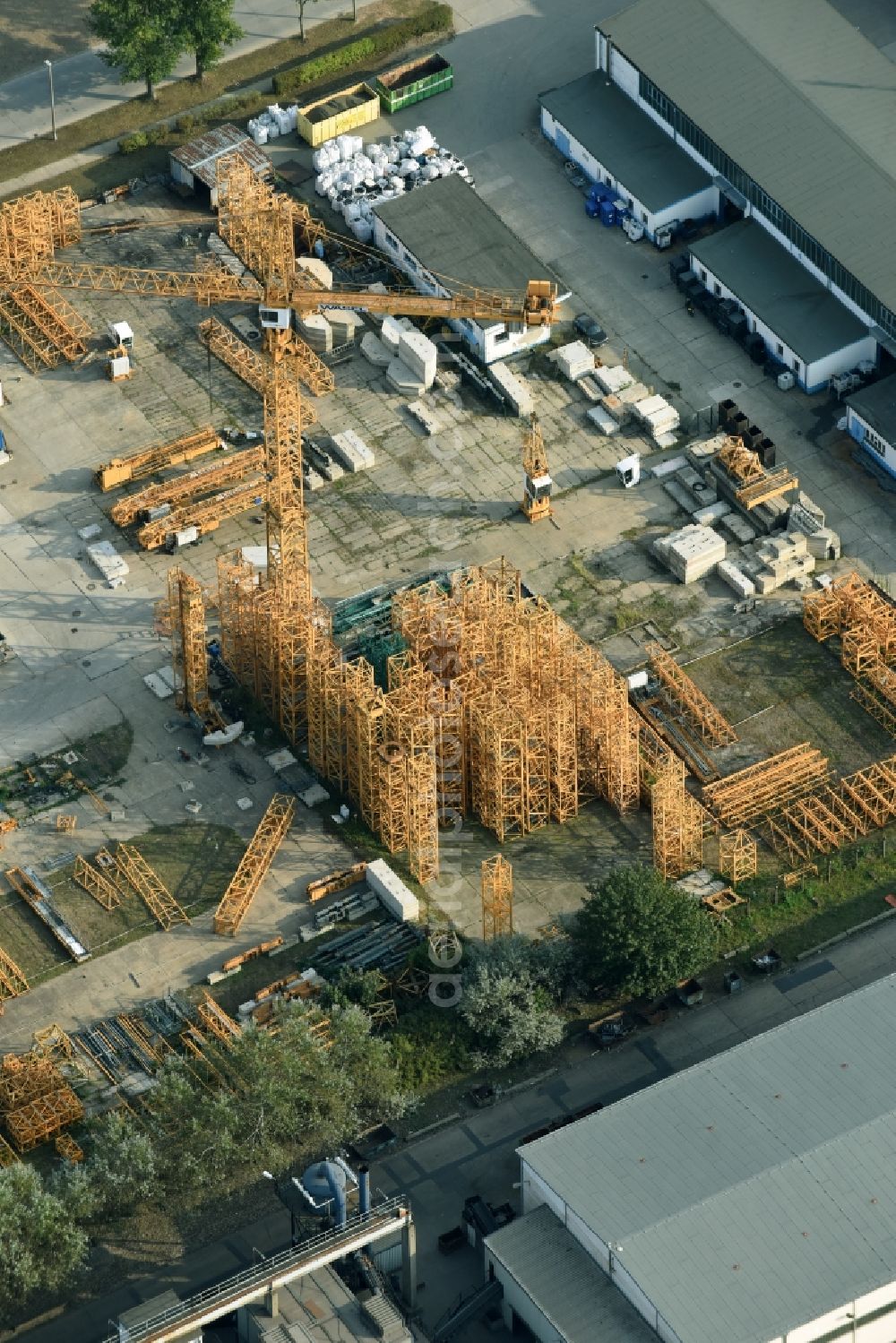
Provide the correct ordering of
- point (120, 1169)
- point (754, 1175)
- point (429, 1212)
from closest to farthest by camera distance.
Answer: point (754, 1175)
point (120, 1169)
point (429, 1212)

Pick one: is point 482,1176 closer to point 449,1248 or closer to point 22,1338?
point 449,1248

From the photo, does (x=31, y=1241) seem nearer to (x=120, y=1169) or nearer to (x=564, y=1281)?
(x=120, y=1169)

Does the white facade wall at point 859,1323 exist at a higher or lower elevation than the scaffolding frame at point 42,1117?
higher

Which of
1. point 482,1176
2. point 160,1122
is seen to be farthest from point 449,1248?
point 160,1122

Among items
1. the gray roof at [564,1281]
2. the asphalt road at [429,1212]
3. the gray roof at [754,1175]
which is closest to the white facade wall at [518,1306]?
the gray roof at [564,1281]

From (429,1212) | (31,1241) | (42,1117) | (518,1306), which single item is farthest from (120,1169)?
(518,1306)

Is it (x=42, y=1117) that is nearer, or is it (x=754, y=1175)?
(x=754, y=1175)

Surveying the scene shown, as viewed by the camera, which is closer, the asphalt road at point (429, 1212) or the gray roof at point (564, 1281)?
the gray roof at point (564, 1281)

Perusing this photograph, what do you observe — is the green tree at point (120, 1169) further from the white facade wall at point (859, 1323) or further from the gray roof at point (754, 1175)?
the white facade wall at point (859, 1323)
